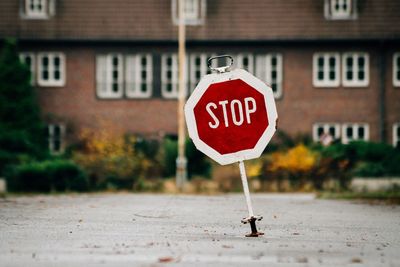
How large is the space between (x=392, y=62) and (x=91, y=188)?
55.8 feet

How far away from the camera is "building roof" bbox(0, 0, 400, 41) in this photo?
4084 cm

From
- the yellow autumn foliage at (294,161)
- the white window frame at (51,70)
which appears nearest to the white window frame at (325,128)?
the yellow autumn foliage at (294,161)

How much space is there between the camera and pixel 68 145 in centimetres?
4059

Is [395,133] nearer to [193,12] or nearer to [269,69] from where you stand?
[269,69]

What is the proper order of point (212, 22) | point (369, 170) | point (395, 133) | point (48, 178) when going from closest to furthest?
point (48, 178)
point (369, 170)
point (212, 22)
point (395, 133)

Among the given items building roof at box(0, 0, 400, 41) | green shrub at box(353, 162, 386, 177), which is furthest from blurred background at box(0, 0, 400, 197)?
green shrub at box(353, 162, 386, 177)

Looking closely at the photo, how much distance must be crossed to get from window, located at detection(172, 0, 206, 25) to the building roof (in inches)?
7.8

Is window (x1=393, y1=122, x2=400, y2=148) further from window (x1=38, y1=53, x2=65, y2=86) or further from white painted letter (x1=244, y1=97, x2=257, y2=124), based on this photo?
white painted letter (x1=244, y1=97, x2=257, y2=124)

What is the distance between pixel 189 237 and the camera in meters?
11.2

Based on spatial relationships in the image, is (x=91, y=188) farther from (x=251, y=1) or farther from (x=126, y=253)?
(x=126, y=253)

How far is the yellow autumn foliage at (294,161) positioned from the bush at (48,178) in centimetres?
672

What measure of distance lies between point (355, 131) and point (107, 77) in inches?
433

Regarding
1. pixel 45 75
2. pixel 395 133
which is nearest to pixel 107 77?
pixel 45 75

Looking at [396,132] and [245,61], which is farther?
[245,61]
